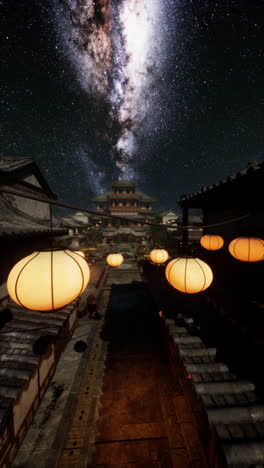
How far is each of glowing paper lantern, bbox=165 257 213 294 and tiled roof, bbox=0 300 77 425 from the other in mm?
3125

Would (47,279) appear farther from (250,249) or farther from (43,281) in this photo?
(250,249)

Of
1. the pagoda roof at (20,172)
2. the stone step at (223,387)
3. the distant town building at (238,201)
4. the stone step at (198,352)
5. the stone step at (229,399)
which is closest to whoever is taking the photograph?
the stone step at (229,399)

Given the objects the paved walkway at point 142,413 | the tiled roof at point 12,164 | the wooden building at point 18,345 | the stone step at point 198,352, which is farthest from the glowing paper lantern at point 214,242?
the tiled roof at point 12,164

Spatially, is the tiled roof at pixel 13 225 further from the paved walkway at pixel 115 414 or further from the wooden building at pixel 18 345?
the paved walkway at pixel 115 414

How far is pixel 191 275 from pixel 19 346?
4665 millimetres

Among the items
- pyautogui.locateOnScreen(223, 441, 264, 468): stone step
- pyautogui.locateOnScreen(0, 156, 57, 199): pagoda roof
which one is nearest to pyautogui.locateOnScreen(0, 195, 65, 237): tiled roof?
pyautogui.locateOnScreen(0, 156, 57, 199): pagoda roof

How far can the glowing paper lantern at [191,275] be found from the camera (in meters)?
3.54

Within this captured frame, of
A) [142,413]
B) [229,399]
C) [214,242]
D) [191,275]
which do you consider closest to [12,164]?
[191,275]

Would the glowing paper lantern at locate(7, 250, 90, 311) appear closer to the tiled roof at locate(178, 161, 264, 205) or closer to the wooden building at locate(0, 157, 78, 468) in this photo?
the wooden building at locate(0, 157, 78, 468)

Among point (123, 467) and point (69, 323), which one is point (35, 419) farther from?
point (69, 323)

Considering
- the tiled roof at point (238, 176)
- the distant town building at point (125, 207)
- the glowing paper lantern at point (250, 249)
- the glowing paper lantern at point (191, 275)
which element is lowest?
the glowing paper lantern at point (191, 275)

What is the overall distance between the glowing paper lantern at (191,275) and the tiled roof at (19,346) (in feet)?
10.3

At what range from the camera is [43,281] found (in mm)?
2248

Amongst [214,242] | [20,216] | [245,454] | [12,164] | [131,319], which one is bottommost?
[131,319]
